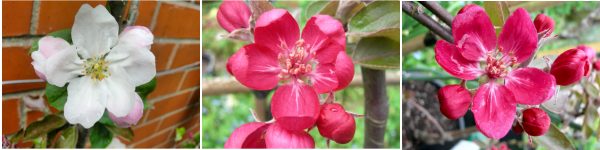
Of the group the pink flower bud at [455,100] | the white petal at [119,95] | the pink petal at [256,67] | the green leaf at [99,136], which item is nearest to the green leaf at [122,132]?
the green leaf at [99,136]

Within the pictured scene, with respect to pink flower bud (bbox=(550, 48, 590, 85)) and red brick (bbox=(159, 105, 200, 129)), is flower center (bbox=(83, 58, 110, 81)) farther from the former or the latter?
pink flower bud (bbox=(550, 48, 590, 85))

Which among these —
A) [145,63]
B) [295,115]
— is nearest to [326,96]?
[295,115]

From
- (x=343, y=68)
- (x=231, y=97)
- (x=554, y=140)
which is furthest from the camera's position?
(x=231, y=97)

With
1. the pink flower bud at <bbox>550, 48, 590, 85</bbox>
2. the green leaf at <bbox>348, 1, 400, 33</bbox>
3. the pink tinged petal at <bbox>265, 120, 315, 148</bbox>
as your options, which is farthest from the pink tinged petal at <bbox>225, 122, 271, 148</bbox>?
the pink flower bud at <bbox>550, 48, 590, 85</bbox>

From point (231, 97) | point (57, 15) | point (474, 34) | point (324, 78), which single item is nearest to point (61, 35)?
point (57, 15)

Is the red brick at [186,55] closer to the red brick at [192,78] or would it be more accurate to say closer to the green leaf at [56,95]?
the red brick at [192,78]

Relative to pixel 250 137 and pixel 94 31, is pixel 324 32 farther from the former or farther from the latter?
pixel 94 31

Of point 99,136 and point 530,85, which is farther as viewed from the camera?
point 99,136

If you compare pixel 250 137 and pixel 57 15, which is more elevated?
pixel 57 15

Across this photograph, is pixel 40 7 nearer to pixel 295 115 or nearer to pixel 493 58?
pixel 295 115
